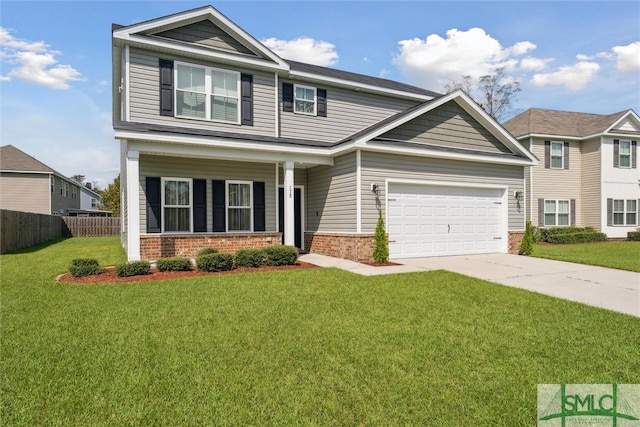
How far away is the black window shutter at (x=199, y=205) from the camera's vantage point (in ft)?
39.5

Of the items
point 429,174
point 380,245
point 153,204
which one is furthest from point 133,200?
point 429,174

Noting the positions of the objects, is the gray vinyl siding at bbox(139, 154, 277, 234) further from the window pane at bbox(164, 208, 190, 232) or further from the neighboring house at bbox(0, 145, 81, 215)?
the neighboring house at bbox(0, 145, 81, 215)

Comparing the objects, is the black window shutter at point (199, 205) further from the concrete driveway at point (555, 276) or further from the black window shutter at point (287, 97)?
the concrete driveway at point (555, 276)

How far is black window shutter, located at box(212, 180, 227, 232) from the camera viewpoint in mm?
12383

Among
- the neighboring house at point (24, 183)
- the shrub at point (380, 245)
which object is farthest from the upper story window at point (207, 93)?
the neighboring house at point (24, 183)

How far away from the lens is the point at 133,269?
8.49m

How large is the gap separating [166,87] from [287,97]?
4.19 m

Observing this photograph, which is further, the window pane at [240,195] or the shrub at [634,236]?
the shrub at [634,236]

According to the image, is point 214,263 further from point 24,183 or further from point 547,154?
point 24,183

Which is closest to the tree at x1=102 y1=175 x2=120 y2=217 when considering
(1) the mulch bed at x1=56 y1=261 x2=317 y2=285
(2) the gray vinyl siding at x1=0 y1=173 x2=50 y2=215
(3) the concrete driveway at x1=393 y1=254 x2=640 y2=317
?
(2) the gray vinyl siding at x1=0 y1=173 x2=50 y2=215

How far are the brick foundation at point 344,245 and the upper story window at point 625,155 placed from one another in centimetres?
1973

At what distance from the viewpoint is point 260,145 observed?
11.3 metres

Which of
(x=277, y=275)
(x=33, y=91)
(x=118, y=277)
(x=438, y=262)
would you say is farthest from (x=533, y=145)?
(x=33, y=91)

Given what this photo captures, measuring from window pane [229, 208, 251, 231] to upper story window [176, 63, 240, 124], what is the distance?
118 inches
